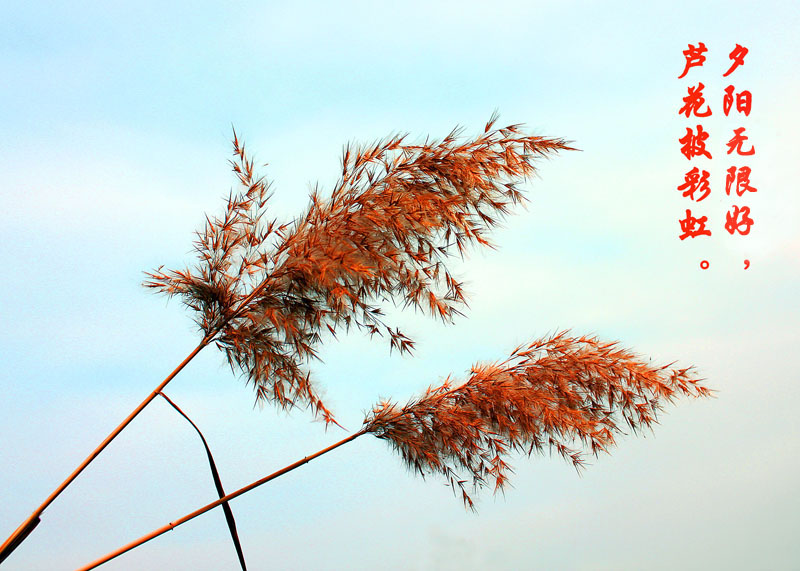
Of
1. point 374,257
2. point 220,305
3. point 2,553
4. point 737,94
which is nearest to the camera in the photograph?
point 2,553

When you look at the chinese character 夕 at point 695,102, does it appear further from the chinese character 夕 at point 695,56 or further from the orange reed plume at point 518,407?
the orange reed plume at point 518,407

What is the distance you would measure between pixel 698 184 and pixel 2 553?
134 inches

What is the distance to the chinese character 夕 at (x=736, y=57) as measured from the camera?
406cm

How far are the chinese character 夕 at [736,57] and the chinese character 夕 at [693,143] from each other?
30 centimetres

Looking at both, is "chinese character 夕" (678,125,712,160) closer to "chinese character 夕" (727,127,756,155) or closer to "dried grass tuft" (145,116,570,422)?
"chinese character 夕" (727,127,756,155)

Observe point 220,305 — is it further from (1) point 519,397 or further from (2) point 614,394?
(2) point 614,394

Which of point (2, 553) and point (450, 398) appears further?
point (450, 398)

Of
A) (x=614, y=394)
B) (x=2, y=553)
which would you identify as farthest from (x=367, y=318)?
(x=2, y=553)

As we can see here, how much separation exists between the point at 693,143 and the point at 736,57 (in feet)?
1.51

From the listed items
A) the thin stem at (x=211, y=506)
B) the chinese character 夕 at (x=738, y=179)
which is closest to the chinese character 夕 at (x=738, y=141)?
the chinese character 夕 at (x=738, y=179)

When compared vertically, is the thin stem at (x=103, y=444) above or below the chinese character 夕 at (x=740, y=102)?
below

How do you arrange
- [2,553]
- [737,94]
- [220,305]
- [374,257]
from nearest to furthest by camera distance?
[2,553] < [374,257] < [220,305] < [737,94]

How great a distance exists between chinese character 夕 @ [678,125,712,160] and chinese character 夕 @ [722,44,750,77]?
11.9 inches

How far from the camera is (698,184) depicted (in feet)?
13.4
